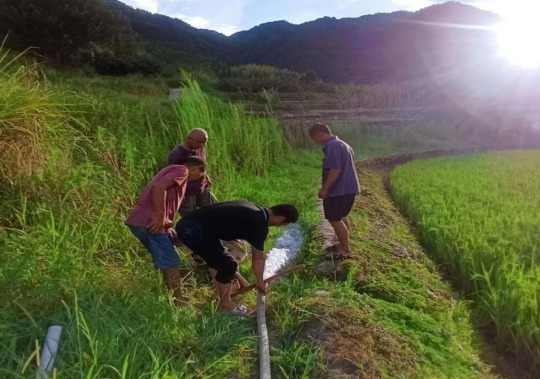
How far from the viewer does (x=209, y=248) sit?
3.24 meters

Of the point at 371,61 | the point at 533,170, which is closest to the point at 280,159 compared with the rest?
the point at 533,170

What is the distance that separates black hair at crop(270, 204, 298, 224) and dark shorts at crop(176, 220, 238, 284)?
455mm

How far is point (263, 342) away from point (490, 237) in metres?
2.77

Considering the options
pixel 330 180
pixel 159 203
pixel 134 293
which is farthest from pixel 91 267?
pixel 330 180

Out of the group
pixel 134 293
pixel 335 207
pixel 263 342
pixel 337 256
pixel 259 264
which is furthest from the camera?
pixel 337 256

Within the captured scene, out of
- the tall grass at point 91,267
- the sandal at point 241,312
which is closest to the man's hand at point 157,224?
the tall grass at point 91,267

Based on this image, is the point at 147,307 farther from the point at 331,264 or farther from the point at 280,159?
the point at 280,159

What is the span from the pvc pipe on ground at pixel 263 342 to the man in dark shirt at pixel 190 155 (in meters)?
1.33

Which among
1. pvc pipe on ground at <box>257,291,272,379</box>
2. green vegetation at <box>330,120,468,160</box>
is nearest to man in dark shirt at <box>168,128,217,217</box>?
pvc pipe on ground at <box>257,291,272,379</box>

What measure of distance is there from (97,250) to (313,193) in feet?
13.4

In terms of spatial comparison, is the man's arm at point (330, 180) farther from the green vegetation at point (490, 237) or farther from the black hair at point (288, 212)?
the green vegetation at point (490, 237)

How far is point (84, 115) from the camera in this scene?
5.28m

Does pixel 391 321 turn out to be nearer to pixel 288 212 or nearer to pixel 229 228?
pixel 288 212

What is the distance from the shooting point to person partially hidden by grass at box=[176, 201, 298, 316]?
317 cm
